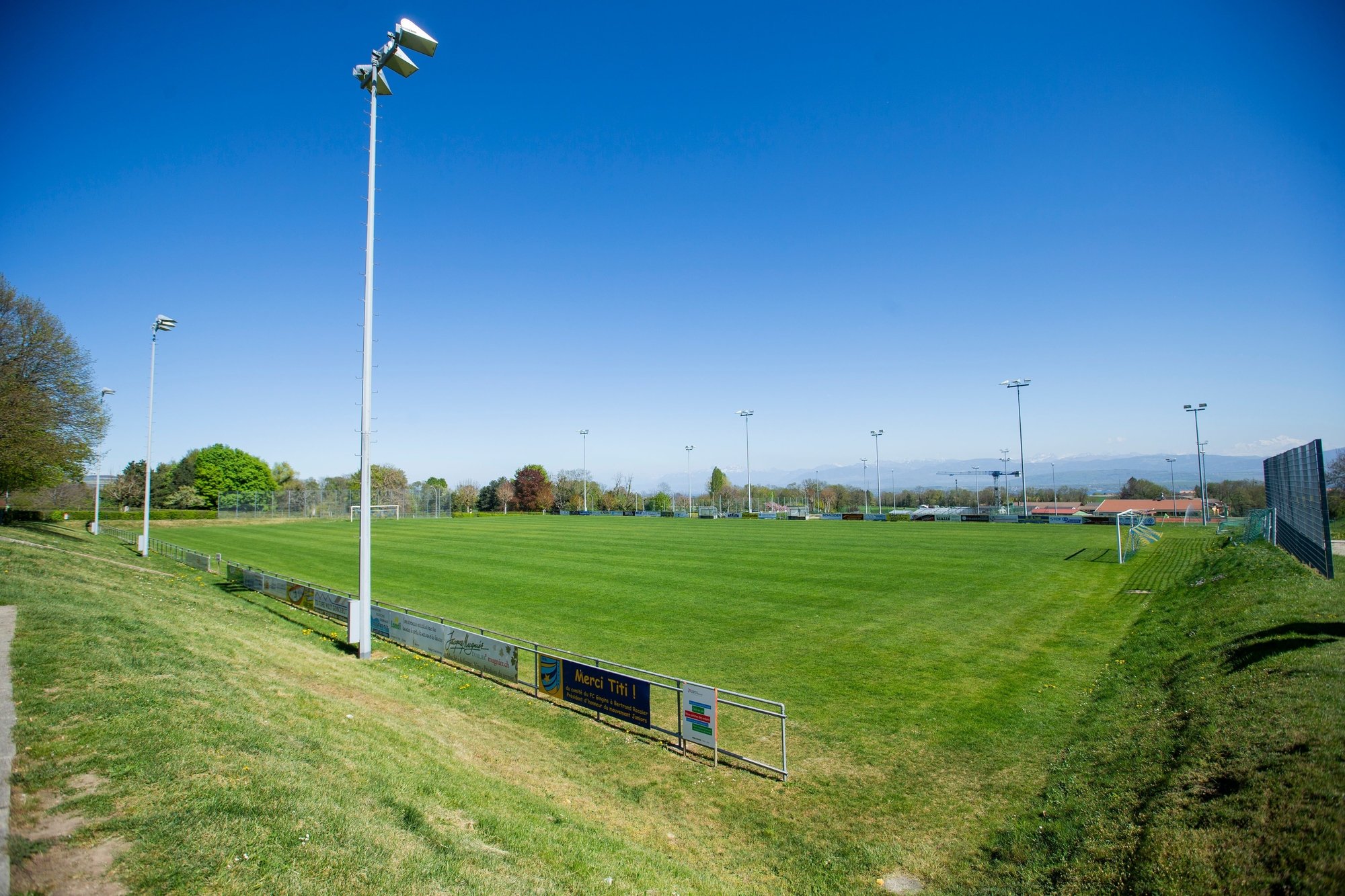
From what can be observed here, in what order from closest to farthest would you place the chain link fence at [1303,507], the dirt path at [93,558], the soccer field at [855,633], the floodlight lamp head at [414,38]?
the soccer field at [855,633], the floodlight lamp head at [414,38], the chain link fence at [1303,507], the dirt path at [93,558]

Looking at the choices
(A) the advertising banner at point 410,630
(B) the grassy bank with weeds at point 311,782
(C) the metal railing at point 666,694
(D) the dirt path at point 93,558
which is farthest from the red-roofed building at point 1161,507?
(D) the dirt path at point 93,558

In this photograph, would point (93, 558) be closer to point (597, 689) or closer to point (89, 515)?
point (597, 689)

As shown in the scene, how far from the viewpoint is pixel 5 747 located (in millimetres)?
6574

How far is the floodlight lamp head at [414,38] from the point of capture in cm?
1439

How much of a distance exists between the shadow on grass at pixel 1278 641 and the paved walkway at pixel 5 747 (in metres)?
16.9

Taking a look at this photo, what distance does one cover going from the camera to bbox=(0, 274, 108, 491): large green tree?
115ft

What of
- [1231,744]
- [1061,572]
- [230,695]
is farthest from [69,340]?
[1061,572]

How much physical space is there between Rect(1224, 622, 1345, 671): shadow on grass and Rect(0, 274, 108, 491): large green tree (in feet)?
170

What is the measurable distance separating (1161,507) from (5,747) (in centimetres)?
11542

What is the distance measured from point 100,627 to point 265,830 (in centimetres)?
1011

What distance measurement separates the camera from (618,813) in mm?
9234

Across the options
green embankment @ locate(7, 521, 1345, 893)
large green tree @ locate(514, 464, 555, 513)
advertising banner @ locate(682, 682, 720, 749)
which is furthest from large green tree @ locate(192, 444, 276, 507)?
advertising banner @ locate(682, 682, 720, 749)

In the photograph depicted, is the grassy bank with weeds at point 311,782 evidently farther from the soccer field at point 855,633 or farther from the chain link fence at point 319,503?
the chain link fence at point 319,503

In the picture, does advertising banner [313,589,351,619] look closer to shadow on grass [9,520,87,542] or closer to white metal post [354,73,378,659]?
white metal post [354,73,378,659]
